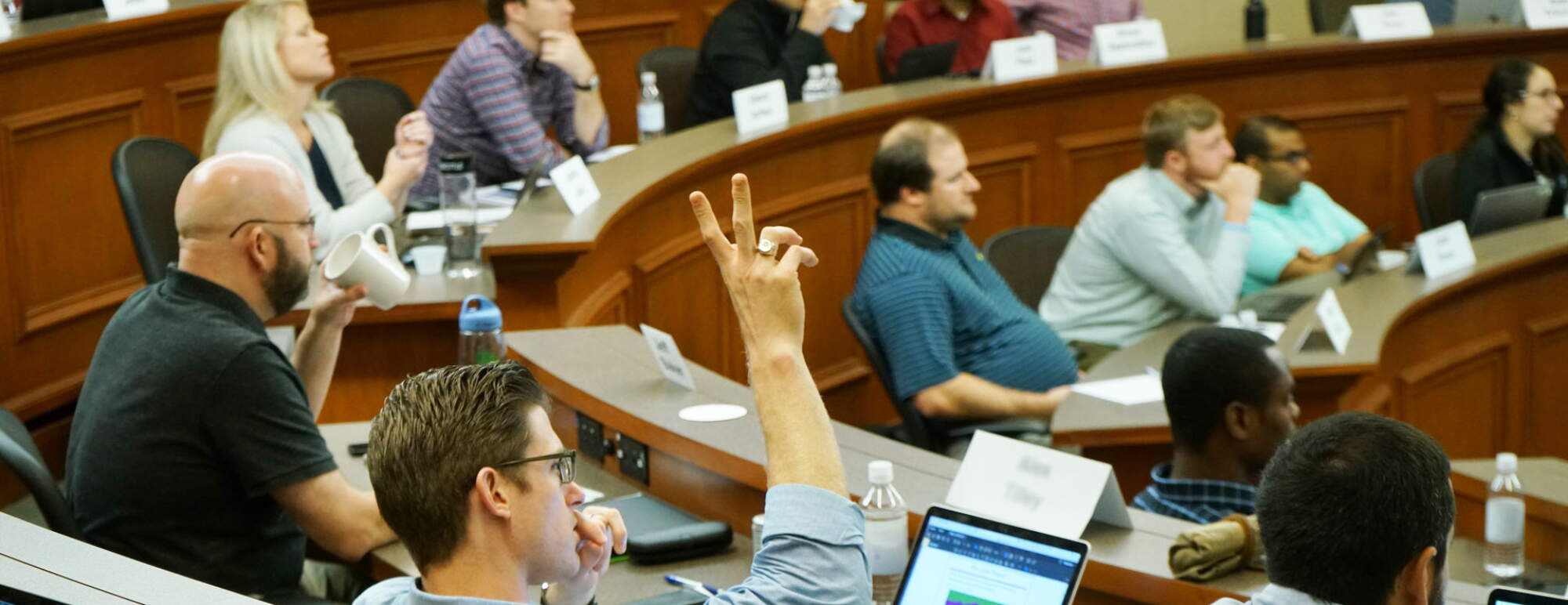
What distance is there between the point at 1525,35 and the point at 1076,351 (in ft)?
8.86

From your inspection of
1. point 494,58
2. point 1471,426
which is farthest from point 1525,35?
point 494,58

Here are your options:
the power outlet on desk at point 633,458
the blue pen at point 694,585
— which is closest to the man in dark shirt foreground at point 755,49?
the power outlet on desk at point 633,458

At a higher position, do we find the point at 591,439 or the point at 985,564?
the point at 985,564

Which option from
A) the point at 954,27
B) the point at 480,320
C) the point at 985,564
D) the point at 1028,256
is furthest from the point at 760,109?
the point at 985,564

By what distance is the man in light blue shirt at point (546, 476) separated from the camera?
133 cm

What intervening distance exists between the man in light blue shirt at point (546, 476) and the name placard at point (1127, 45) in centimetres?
417

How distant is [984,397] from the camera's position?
3582 millimetres

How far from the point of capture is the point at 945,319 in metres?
3.65

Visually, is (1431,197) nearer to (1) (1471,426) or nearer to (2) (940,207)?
(1) (1471,426)

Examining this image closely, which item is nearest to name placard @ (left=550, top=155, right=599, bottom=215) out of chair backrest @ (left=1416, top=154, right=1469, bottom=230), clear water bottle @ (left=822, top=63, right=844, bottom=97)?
clear water bottle @ (left=822, top=63, right=844, bottom=97)

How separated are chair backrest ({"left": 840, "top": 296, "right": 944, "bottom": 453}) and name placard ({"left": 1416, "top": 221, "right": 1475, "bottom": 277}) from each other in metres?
1.41

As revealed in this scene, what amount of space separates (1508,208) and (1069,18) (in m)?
1.95

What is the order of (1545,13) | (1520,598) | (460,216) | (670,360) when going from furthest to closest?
(1545,13) → (460,216) → (670,360) → (1520,598)

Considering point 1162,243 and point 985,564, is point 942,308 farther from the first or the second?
point 985,564
